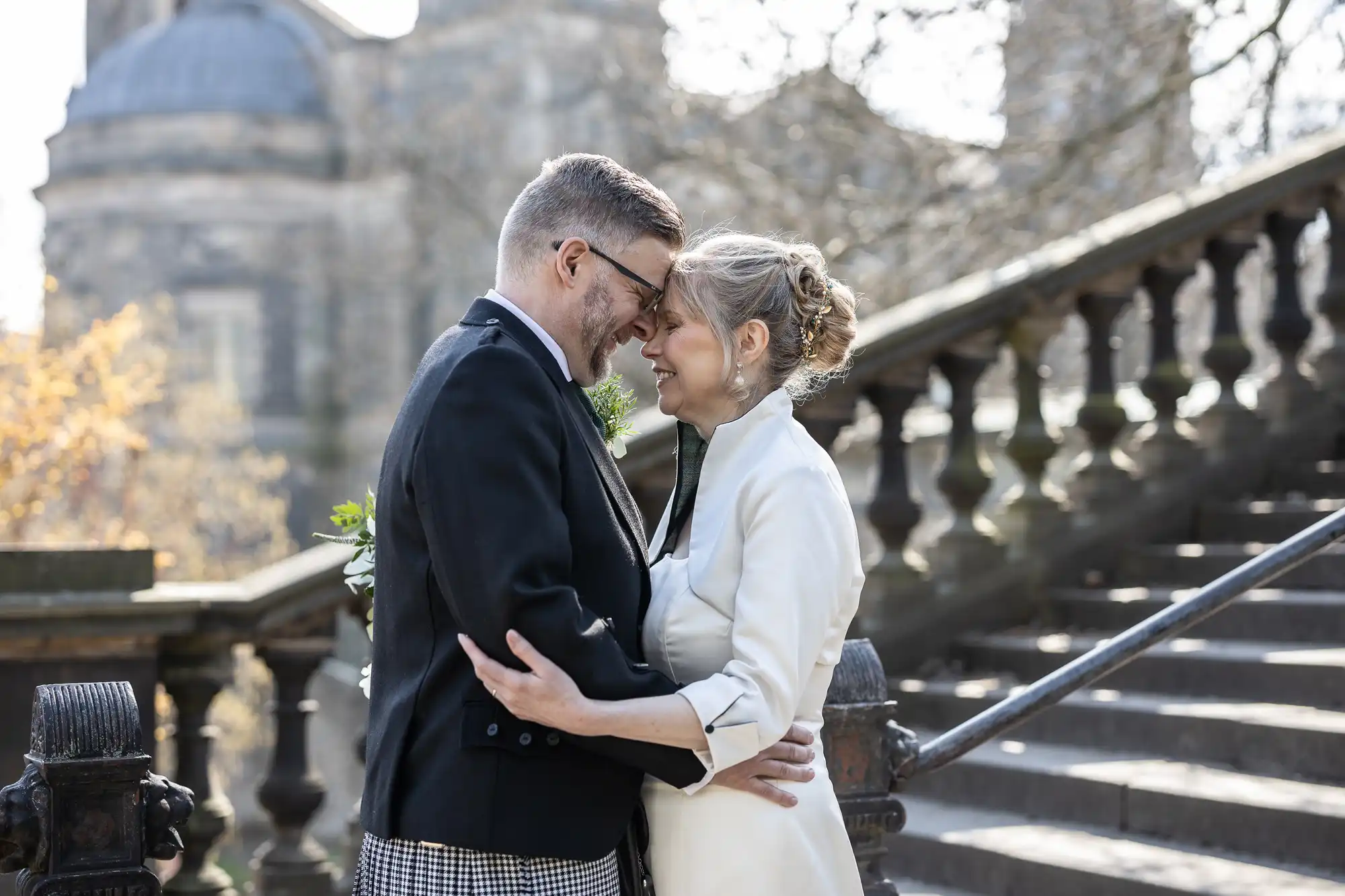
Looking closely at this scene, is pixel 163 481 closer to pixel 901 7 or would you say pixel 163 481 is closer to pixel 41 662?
pixel 901 7

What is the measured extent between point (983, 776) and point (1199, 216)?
9.03 feet

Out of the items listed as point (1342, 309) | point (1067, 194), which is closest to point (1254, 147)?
point (1067, 194)

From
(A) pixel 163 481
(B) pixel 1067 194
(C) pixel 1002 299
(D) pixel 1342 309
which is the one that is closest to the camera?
(C) pixel 1002 299

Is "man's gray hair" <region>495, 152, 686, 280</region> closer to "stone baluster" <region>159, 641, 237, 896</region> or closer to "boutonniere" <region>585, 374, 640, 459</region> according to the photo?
"boutonniere" <region>585, 374, 640, 459</region>

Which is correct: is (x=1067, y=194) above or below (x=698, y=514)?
above

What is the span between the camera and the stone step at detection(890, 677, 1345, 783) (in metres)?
5.08

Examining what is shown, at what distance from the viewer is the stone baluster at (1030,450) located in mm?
6719

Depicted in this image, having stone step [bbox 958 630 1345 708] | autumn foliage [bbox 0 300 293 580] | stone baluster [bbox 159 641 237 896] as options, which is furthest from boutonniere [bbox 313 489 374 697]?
autumn foliage [bbox 0 300 293 580]

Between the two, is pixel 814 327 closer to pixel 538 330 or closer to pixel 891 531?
pixel 538 330

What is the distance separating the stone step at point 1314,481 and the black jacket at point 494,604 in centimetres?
502

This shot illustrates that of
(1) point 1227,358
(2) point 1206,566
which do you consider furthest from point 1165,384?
(2) point 1206,566

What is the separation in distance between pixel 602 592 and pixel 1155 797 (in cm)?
293

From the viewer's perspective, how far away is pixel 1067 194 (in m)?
13.4

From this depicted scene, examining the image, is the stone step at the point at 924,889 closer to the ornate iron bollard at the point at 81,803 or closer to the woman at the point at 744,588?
the woman at the point at 744,588
